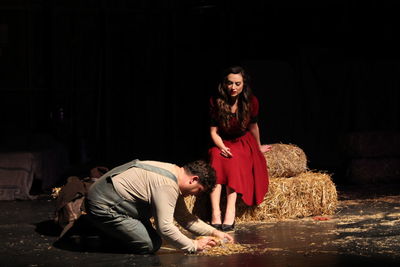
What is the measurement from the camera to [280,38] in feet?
39.5

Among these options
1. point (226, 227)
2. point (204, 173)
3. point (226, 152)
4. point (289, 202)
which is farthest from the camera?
point (289, 202)

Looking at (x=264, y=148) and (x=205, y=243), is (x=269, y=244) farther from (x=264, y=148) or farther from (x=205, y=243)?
(x=264, y=148)

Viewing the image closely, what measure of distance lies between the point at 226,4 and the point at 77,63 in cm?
259

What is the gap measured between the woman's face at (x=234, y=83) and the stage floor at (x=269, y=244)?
1.07 metres

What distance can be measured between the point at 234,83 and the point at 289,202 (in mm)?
1131

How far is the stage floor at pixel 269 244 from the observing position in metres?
5.02

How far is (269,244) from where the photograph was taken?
18.3ft

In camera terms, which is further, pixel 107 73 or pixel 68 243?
pixel 107 73

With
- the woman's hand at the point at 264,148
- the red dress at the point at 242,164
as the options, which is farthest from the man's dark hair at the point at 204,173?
the woman's hand at the point at 264,148

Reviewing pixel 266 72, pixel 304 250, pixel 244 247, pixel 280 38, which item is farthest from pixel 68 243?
pixel 280 38

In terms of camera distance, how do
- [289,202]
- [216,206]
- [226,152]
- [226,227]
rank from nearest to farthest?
[226,227] → [216,206] → [226,152] → [289,202]

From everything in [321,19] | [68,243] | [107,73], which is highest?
[321,19]

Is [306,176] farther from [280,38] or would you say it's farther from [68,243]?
[280,38]

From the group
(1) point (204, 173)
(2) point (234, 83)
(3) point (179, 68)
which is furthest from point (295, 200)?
(3) point (179, 68)
